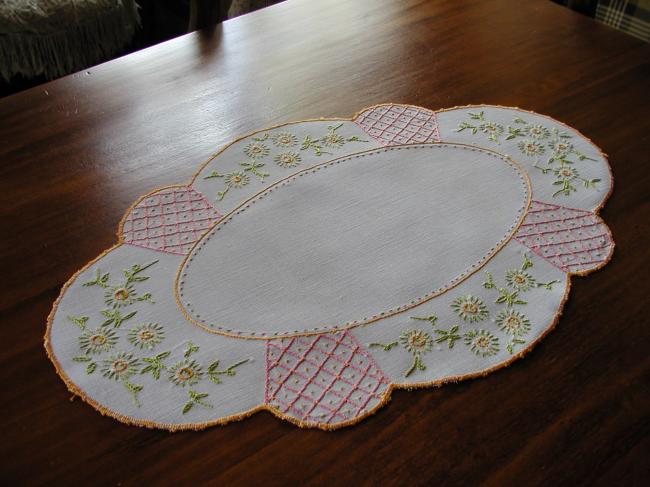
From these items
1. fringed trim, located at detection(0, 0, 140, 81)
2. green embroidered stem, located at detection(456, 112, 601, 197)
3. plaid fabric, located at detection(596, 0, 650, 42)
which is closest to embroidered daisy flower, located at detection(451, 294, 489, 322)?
green embroidered stem, located at detection(456, 112, 601, 197)

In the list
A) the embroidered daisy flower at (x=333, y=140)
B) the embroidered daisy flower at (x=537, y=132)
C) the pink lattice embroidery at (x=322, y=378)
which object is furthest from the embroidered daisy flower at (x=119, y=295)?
the embroidered daisy flower at (x=537, y=132)

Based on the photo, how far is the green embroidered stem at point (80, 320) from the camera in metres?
1.06

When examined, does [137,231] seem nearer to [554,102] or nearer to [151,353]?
[151,353]

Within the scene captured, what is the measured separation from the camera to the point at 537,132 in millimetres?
1401

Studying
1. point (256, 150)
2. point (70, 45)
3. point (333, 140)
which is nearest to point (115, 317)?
point (256, 150)

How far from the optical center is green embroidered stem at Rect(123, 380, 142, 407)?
3.17 ft

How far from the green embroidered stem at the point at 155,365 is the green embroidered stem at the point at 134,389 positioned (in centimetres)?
2

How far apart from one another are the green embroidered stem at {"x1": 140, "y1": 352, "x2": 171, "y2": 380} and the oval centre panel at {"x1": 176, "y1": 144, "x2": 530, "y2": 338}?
3.0 inches

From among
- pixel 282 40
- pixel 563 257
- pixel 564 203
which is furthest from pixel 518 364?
pixel 282 40

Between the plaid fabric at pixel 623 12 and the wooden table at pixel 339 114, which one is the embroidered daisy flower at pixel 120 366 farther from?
the plaid fabric at pixel 623 12

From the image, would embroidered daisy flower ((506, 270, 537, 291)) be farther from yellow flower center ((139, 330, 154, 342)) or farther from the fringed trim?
the fringed trim

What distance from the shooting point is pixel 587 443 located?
2.99ft

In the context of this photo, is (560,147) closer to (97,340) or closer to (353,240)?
(353,240)

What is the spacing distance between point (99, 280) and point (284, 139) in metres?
0.46
